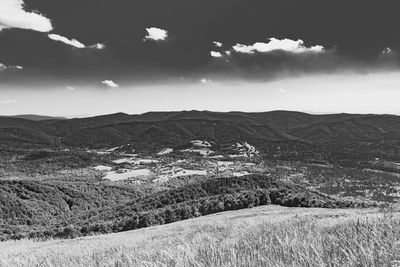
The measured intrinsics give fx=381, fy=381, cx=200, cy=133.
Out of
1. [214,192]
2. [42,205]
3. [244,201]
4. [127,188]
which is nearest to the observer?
[244,201]

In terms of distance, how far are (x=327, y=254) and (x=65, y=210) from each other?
159 meters

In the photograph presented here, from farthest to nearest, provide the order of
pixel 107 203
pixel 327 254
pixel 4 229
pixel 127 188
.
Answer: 1. pixel 127 188
2. pixel 107 203
3. pixel 4 229
4. pixel 327 254

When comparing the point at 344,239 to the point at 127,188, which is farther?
the point at 127,188

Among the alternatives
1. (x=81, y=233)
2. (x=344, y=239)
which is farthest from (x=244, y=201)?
(x=344, y=239)

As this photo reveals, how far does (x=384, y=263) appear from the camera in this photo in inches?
112

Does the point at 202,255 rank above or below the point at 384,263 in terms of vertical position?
below

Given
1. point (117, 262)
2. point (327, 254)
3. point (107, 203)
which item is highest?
point (327, 254)

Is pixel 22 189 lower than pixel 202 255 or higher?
lower

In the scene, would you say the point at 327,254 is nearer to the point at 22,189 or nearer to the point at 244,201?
the point at 244,201

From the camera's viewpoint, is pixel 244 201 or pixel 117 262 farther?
pixel 244 201

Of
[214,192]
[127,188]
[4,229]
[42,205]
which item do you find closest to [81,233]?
[4,229]

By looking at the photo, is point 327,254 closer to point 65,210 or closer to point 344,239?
point 344,239

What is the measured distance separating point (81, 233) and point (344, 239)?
74.9 metres

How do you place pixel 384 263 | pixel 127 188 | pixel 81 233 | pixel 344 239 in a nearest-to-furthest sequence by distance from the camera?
pixel 384 263 < pixel 344 239 < pixel 81 233 < pixel 127 188
